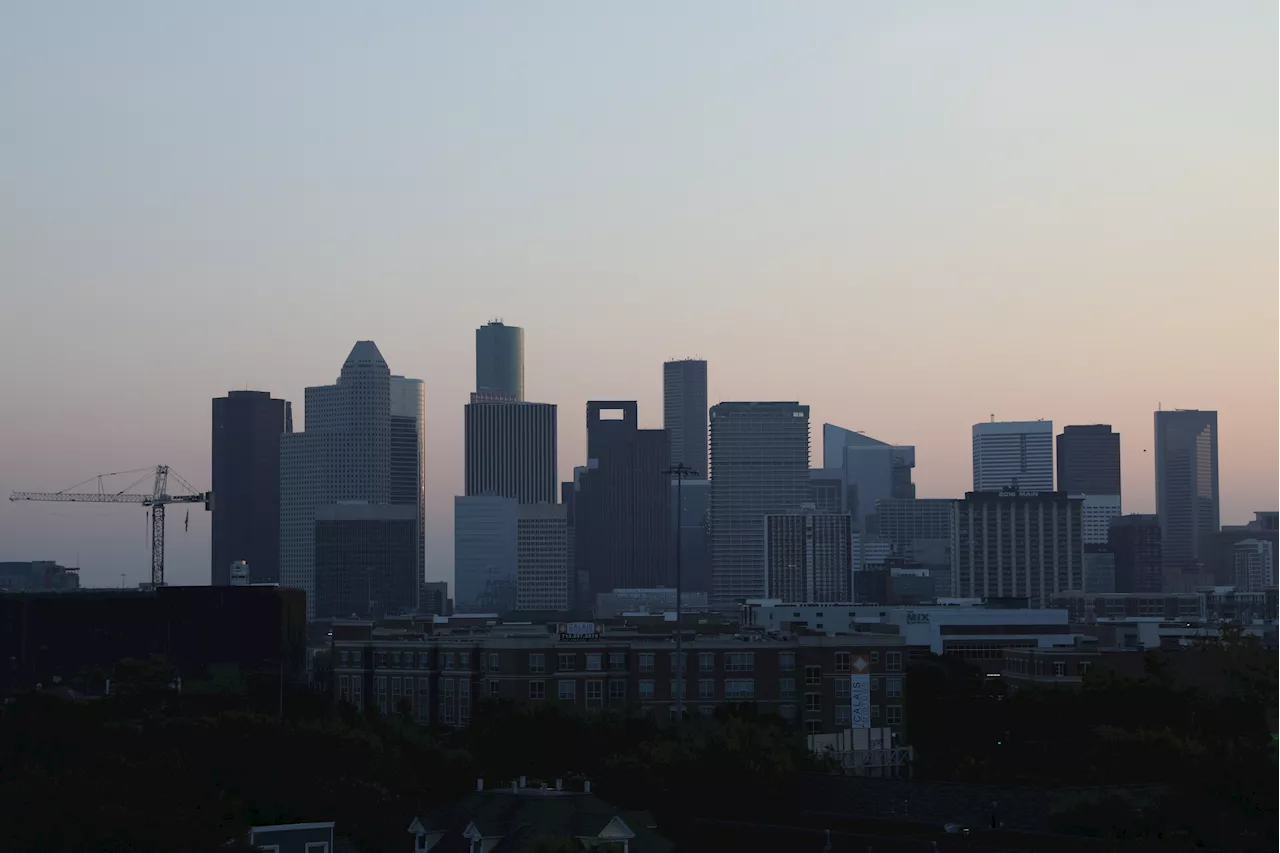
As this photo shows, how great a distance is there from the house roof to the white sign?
67.0m

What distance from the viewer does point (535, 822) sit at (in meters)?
90.6

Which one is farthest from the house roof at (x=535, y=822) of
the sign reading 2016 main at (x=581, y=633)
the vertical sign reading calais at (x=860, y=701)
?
the sign reading 2016 main at (x=581, y=633)

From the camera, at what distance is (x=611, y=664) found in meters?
170

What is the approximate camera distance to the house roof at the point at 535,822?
8881cm

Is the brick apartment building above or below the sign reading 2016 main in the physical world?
below

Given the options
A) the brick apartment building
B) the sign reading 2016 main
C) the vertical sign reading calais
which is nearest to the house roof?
the vertical sign reading calais

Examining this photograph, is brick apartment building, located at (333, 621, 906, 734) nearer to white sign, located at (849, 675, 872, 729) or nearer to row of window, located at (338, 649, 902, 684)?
row of window, located at (338, 649, 902, 684)

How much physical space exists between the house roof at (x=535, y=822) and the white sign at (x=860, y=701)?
220 ft

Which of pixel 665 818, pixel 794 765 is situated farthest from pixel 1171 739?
pixel 665 818

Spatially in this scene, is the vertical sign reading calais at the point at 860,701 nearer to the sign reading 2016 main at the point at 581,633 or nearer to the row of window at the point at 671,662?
the row of window at the point at 671,662

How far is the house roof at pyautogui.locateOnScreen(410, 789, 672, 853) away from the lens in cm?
8881

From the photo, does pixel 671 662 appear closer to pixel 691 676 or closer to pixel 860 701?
pixel 691 676

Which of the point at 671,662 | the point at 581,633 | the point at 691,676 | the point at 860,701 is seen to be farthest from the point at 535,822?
the point at 581,633

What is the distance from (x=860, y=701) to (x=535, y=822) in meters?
76.2
